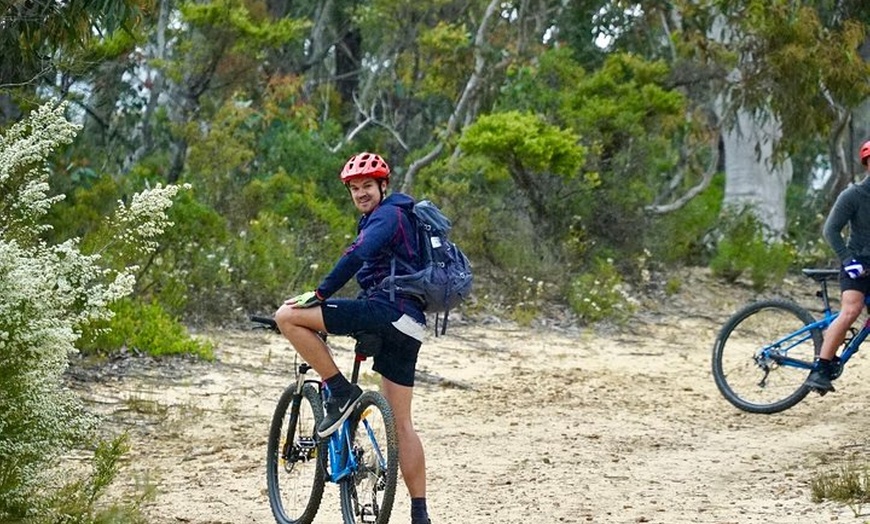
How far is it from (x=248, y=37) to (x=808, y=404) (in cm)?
1242

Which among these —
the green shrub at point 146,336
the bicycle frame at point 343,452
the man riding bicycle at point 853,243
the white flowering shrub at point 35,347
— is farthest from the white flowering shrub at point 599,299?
the white flowering shrub at point 35,347

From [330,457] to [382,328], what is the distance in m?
0.69

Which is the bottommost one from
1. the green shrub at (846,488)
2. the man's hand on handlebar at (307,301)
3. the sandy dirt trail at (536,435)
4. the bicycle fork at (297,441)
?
the sandy dirt trail at (536,435)

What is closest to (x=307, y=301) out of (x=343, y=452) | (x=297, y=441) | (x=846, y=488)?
(x=343, y=452)

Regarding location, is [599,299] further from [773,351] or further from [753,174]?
[753,174]

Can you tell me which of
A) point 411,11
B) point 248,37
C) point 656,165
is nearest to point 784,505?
point 656,165

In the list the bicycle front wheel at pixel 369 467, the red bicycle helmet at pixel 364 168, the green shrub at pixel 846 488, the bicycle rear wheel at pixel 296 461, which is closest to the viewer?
the bicycle front wheel at pixel 369 467

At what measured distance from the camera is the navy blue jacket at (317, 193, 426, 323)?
6.62 m

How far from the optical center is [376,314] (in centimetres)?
669

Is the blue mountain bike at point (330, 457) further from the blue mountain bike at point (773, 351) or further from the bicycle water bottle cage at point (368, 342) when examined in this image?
the blue mountain bike at point (773, 351)

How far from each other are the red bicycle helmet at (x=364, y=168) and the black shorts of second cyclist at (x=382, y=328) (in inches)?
22.4

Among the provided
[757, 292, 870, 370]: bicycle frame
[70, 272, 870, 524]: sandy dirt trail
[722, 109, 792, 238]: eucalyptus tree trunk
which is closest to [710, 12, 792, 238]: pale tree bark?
[722, 109, 792, 238]: eucalyptus tree trunk

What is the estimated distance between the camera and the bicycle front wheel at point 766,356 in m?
11.1

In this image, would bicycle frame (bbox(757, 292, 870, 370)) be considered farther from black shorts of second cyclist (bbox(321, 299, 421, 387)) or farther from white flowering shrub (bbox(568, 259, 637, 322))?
white flowering shrub (bbox(568, 259, 637, 322))
